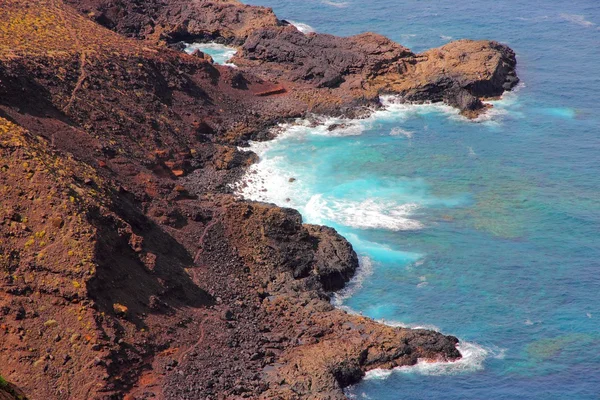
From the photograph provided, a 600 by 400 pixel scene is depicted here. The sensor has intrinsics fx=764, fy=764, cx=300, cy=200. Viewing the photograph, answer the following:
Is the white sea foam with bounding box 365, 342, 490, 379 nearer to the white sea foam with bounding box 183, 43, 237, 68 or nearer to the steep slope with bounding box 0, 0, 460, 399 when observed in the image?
the steep slope with bounding box 0, 0, 460, 399

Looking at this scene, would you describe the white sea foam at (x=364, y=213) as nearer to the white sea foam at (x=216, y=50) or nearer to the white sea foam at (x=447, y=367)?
the white sea foam at (x=447, y=367)

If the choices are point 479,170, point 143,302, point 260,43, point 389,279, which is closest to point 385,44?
point 260,43

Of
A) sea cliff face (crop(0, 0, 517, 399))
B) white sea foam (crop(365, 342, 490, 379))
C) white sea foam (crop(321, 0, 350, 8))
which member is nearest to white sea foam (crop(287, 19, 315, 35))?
white sea foam (crop(321, 0, 350, 8))

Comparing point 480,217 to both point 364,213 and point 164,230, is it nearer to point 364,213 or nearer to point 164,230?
point 364,213

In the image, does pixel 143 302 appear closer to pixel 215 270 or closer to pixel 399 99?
pixel 215 270

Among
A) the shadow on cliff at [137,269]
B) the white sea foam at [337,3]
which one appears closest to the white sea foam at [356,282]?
the shadow on cliff at [137,269]

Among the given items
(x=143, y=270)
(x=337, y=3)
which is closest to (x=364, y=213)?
(x=143, y=270)
